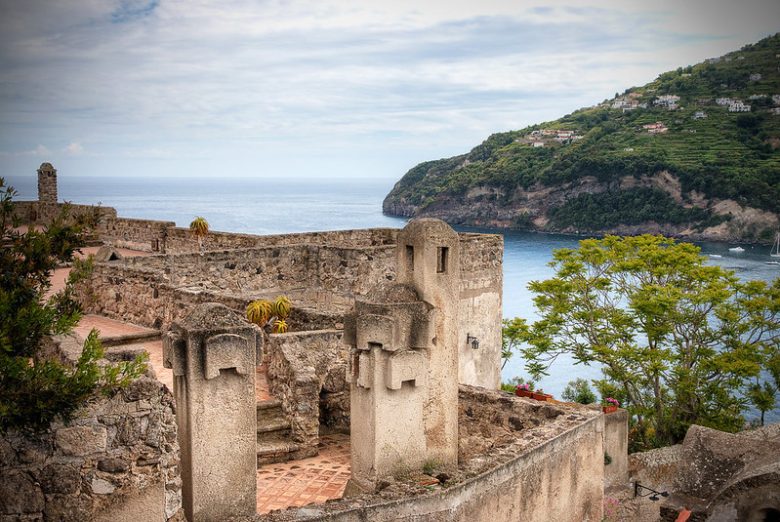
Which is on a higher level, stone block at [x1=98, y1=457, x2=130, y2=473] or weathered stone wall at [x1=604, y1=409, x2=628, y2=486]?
stone block at [x1=98, y1=457, x2=130, y2=473]

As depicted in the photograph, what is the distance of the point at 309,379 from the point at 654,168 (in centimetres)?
7423

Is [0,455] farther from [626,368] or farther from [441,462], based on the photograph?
[626,368]

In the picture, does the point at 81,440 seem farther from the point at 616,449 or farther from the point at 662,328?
the point at 662,328

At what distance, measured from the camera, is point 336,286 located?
1811 centimetres

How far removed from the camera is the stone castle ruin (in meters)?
6.20

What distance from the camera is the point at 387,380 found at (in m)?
8.92

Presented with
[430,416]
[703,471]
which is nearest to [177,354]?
[430,416]

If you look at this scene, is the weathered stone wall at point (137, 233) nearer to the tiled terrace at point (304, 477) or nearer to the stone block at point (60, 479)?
the tiled terrace at point (304, 477)

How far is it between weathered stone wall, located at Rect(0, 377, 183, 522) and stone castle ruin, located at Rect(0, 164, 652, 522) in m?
0.01

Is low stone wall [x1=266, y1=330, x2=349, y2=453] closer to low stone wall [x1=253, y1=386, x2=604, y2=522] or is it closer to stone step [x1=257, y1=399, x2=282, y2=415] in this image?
stone step [x1=257, y1=399, x2=282, y2=415]

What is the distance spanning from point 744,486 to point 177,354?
6.88 meters

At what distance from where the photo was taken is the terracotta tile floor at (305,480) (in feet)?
29.8

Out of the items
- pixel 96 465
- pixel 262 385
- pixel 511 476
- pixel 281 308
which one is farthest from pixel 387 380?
pixel 281 308

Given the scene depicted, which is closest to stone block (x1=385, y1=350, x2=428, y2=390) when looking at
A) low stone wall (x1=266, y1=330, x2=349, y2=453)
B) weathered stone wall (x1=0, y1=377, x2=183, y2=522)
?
low stone wall (x1=266, y1=330, x2=349, y2=453)
